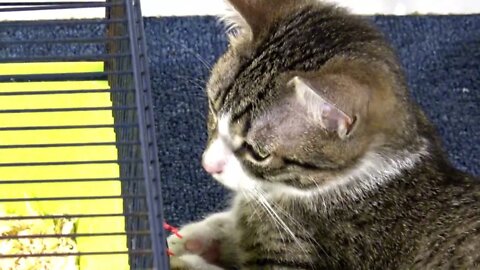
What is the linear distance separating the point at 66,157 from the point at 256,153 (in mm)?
394

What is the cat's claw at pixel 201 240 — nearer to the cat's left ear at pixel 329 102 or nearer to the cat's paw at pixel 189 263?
the cat's paw at pixel 189 263

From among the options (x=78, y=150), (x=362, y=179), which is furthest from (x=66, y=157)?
(x=362, y=179)

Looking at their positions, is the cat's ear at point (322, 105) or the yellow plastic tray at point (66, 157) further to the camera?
the yellow plastic tray at point (66, 157)

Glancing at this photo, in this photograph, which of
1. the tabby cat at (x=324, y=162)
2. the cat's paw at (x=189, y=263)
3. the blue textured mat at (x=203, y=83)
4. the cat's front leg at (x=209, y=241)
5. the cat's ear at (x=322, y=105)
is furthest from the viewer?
the blue textured mat at (x=203, y=83)

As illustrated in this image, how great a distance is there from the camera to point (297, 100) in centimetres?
108

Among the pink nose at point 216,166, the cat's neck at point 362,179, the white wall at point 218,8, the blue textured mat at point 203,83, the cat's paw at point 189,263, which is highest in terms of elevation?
the white wall at point 218,8

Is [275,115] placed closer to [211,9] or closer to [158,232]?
[158,232]

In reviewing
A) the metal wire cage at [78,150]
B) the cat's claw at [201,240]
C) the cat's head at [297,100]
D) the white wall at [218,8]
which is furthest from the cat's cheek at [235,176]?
the white wall at [218,8]

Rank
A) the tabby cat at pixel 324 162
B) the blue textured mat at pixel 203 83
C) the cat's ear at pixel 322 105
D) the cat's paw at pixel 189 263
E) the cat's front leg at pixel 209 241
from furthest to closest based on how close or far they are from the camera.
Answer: the blue textured mat at pixel 203 83
the cat's front leg at pixel 209 241
the cat's paw at pixel 189 263
the tabby cat at pixel 324 162
the cat's ear at pixel 322 105

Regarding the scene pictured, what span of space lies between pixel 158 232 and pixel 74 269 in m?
0.35

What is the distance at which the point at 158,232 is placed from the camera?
97 cm

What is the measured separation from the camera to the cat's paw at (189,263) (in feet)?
4.15

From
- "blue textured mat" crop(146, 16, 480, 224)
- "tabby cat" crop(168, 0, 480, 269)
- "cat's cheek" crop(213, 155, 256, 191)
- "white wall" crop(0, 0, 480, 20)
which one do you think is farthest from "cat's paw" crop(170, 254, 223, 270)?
"white wall" crop(0, 0, 480, 20)

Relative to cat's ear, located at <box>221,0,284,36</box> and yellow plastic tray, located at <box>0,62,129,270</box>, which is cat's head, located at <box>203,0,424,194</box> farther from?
yellow plastic tray, located at <box>0,62,129,270</box>
